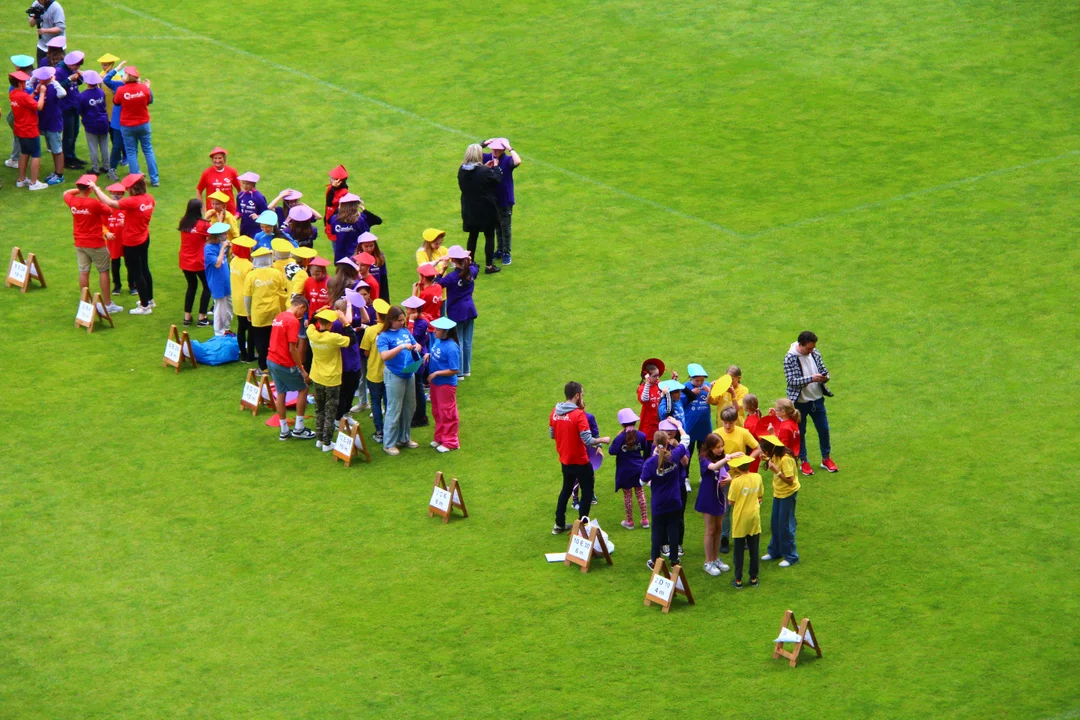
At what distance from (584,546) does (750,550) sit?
1808 mm

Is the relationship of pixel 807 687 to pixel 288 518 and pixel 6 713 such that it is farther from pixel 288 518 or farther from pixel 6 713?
pixel 6 713

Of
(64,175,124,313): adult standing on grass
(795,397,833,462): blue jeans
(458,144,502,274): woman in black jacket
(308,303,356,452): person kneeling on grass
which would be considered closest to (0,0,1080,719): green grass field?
(795,397,833,462): blue jeans

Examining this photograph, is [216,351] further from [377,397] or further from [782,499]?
[782,499]

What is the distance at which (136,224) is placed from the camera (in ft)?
65.6

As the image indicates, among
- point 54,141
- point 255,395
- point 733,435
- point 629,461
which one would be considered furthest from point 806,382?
point 54,141

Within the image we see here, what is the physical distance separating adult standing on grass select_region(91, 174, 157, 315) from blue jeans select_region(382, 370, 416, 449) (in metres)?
5.43

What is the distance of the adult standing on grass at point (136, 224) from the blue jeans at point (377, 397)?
507cm

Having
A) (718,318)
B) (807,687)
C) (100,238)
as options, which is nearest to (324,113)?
(100,238)

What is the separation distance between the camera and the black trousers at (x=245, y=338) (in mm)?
18953

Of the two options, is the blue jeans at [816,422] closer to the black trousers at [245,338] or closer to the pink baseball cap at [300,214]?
the pink baseball cap at [300,214]

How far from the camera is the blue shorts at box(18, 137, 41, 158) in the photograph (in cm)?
2406

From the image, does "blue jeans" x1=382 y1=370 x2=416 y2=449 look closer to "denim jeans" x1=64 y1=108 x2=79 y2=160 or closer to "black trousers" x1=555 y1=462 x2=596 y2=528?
"black trousers" x1=555 y1=462 x2=596 y2=528

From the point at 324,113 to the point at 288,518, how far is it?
13793 mm

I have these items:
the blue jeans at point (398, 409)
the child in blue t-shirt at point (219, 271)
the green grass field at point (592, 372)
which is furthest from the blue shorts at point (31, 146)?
the blue jeans at point (398, 409)
